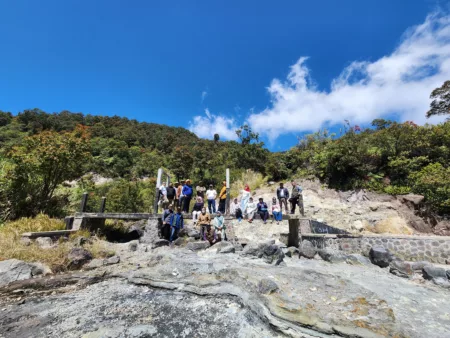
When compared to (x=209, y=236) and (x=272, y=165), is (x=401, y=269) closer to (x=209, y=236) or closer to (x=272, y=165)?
(x=209, y=236)

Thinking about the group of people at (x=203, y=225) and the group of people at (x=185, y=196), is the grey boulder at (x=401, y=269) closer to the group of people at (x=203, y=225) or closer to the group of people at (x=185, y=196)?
the group of people at (x=203, y=225)

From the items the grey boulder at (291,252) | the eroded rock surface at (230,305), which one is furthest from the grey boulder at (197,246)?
the grey boulder at (291,252)

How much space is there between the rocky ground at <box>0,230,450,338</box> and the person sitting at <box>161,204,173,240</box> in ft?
8.93

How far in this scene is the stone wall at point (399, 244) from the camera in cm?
721

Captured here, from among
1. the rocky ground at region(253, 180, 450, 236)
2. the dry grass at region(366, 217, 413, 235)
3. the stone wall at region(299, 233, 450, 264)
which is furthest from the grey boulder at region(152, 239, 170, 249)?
the dry grass at region(366, 217, 413, 235)

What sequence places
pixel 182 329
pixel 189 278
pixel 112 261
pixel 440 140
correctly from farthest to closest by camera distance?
1. pixel 440 140
2. pixel 112 261
3. pixel 189 278
4. pixel 182 329

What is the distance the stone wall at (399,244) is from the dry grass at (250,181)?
841cm

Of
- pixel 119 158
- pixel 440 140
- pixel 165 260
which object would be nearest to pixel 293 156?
pixel 440 140

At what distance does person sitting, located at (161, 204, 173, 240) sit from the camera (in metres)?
9.52

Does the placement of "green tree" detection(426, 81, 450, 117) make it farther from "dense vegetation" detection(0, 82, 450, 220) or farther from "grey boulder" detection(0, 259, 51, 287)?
"grey boulder" detection(0, 259, 51, 287)

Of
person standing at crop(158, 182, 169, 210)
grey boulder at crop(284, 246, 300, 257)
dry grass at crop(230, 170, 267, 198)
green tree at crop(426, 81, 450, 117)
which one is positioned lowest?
grey boulder at crop(284, 246, 300, 257)

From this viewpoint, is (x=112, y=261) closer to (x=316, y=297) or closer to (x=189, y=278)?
(x=189, y=278)

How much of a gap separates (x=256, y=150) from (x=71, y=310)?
18.2 meters

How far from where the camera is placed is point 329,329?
11.0 feet
